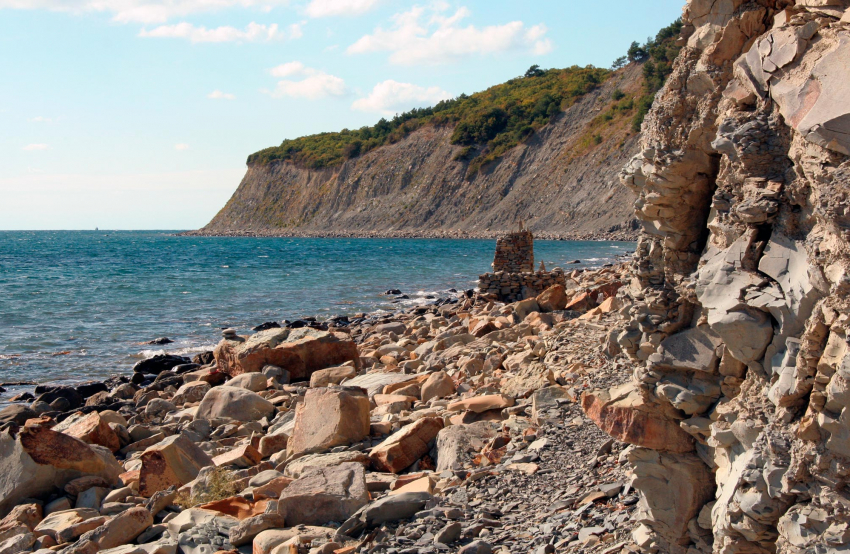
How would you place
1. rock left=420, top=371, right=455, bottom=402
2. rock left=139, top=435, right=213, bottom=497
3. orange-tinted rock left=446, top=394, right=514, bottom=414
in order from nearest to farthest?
1. rock left=139, top=435, right=213, bottom=497
2. orange-tinted rock left=446, top=394, right=514, bottom=414
3. rock left=420, top=371, right=455, bottom=402

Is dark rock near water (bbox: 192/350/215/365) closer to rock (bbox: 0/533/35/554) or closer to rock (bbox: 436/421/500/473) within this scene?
rock (bbox: 0/533/35/554)

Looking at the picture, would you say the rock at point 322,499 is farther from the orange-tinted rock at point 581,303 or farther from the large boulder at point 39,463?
the orange-tinted rock at point 581,303

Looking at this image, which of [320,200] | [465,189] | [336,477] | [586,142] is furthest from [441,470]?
[320,200]

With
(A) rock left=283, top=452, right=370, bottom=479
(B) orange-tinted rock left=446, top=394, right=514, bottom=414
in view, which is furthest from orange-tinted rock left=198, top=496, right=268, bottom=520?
(B) orange-tinted rock left=446, top=394, right=514, bottom=414

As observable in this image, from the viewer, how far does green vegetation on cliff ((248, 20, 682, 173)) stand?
74.9 metres

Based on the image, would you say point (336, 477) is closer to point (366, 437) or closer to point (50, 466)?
point (366, 437)

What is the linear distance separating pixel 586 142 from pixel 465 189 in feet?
57.8

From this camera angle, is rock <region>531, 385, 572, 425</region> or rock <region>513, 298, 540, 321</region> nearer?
rock <region>531, 385, 572, 425</region>

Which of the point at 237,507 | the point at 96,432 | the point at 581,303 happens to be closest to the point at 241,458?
the point at 237,507

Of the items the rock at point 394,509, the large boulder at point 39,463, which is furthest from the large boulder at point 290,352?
the rock at point 394,509

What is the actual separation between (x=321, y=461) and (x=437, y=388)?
8.84 ft

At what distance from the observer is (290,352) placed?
42.1 ft

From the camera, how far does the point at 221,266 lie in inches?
1911

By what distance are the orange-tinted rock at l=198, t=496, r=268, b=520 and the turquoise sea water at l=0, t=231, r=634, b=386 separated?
35.4 feet
